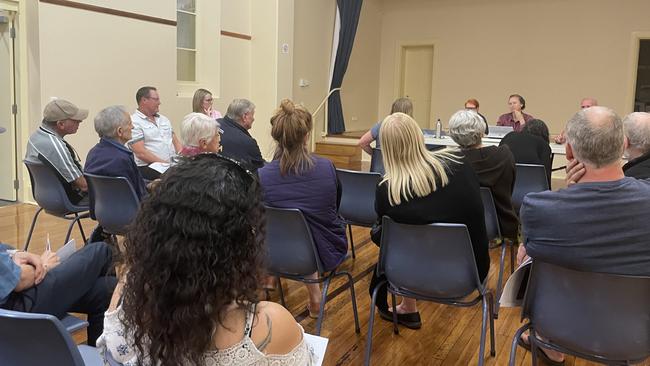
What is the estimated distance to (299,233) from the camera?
2.58 meters

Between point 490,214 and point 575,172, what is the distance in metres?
1.17

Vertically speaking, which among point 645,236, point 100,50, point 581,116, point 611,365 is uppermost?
point 100,50

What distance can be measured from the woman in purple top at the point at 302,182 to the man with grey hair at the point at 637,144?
1417mm

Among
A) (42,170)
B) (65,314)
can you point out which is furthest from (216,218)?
(42,170)

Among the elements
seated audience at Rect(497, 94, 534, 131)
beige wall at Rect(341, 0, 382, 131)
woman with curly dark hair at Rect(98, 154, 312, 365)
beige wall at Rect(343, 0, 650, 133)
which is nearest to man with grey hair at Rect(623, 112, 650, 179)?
woman with curly dark hair at Rect(98, 154, 312, 365)

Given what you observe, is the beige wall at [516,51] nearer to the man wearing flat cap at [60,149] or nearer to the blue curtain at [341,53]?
the blue curtain at [341,53]

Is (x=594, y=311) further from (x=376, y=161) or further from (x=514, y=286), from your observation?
(x=376, y=161)

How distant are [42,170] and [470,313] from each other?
294cm

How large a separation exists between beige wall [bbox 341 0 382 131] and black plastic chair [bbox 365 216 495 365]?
8469 mm

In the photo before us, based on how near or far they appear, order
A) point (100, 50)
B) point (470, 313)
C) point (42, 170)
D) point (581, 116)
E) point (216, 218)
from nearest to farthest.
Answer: point (216, 218) < point (581, 116) < point (470, 313) < point (42, 170) < point (100, 50)

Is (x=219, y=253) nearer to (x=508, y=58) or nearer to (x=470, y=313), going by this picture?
(x=470, y=313)

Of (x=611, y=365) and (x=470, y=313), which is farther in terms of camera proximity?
(x=470, y=313)

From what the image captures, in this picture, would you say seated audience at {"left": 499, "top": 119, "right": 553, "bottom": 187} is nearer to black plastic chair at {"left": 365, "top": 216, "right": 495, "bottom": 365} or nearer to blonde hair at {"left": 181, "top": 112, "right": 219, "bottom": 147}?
Result: black plastic chair at {"left": 365, "top": 216, "right": 495, "bottom": 365}

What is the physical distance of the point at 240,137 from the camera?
4.10 m
